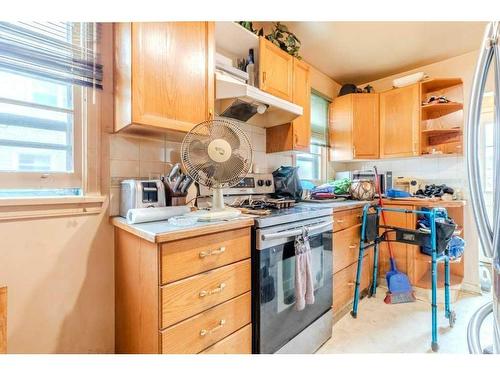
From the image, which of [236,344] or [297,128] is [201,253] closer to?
[236,344]

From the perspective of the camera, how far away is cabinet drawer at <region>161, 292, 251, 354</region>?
0.92 meters

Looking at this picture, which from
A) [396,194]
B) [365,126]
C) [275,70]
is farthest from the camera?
[365,126]

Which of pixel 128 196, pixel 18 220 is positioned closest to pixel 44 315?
pixel 18 220

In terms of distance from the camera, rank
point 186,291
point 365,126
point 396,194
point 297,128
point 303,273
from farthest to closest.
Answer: point 365,126 → point 396,194 → point 297,128 → point 303,273 → point 186,291

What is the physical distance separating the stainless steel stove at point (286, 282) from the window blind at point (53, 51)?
3.09 feet

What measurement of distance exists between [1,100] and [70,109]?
0.24 meters

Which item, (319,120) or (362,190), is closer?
(362,190)

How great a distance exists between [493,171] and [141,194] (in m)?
1.35

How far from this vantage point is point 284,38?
2018 millimetres

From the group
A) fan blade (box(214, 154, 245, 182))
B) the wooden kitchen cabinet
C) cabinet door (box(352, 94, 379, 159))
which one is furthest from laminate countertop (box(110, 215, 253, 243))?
cabinet door (box(352, 94, 379, 159))

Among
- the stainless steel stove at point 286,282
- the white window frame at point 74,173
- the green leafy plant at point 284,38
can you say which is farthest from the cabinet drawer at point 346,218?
the white window frame at point 74,173

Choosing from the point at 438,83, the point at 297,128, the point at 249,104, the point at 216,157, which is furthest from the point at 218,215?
the point at 438,83

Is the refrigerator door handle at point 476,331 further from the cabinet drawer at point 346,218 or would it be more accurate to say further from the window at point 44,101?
the window at point 44,101

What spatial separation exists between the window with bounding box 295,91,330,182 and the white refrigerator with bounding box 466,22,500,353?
6.73 ft
